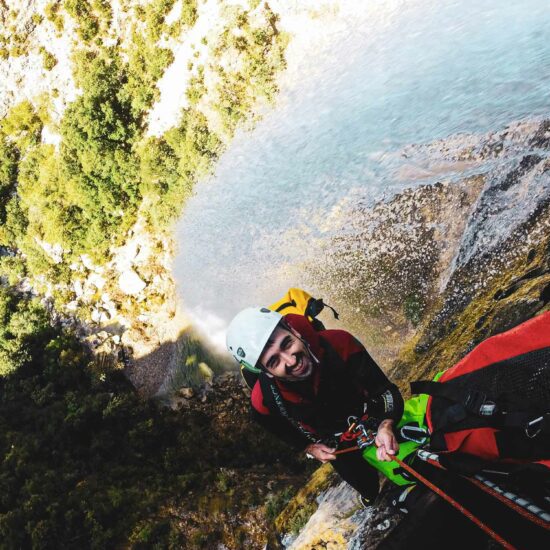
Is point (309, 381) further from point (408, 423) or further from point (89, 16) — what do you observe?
point (89, 16)

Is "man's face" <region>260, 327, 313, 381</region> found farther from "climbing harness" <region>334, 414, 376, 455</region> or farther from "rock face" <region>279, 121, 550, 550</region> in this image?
"rock face" <region>279, 121, 550, 550</region>

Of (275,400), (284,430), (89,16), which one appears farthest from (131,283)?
(275,400)

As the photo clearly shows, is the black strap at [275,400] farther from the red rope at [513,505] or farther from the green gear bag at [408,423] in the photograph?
the red rope at [513,505]

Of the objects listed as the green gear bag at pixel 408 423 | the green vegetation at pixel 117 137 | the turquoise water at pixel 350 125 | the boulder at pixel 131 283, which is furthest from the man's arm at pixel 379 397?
the boulder at pixel 131 283

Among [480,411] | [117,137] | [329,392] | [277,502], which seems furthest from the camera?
[117,137]

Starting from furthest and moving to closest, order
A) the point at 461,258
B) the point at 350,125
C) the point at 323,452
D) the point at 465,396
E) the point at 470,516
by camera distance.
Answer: the point at 350,125, the point at 461,258, the point at 323,452, the point at 465,396, the point at 470,516

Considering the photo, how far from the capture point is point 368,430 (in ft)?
9.57

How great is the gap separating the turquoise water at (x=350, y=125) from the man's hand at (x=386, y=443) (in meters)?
6.60

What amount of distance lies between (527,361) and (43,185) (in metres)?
19.4

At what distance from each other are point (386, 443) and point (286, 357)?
0.79 metres

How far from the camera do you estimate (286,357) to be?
9.09 feet

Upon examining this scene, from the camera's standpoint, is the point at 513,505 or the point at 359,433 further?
the point at 359,433

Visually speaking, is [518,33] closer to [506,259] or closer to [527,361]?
[506,259]

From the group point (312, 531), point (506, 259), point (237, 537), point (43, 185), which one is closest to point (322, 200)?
point (506, 259)
